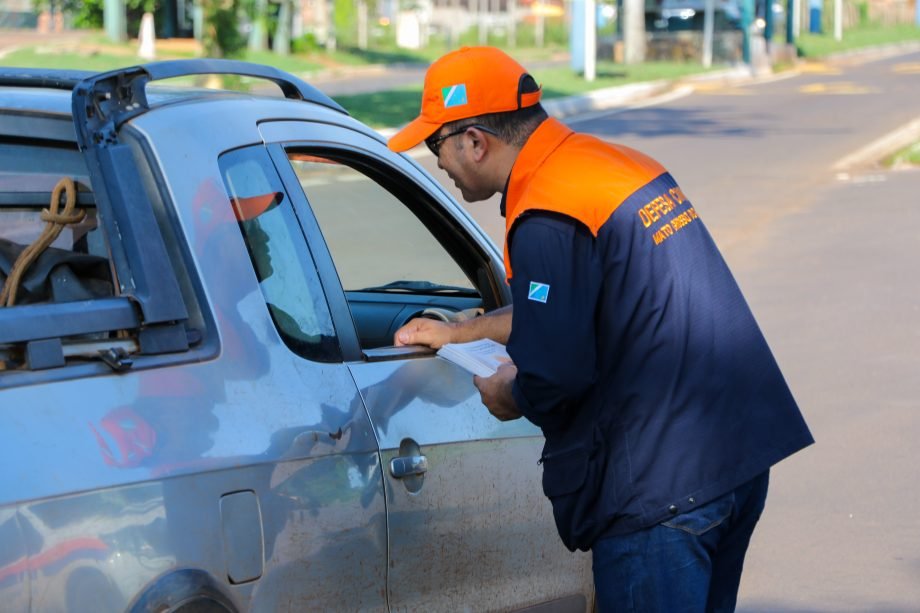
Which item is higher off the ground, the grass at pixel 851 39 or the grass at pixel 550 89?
the grass at pixel 851 39

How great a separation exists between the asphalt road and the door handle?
2.37 metres

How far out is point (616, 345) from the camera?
107 inches

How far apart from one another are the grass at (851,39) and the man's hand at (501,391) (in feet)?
166

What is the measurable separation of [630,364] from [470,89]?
655 mm

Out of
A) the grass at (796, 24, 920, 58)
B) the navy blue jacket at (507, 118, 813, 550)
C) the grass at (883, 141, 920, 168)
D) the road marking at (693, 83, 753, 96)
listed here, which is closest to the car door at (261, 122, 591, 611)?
the navy blue jacket at (507, 118, 813, 550)

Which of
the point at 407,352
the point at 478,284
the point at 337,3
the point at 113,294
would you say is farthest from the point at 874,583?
the point at 337,3

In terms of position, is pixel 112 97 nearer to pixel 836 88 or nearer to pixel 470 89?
pixel 470 89

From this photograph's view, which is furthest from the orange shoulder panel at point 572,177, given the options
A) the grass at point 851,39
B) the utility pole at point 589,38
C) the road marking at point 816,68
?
the grass at point 851,39

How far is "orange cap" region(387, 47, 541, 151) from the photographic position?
2.79m

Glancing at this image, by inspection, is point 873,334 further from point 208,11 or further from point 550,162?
point 208,11

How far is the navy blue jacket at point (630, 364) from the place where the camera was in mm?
2633

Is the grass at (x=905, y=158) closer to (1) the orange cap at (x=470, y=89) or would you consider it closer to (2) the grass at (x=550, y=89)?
(2) the grass at (x=550, y=89)

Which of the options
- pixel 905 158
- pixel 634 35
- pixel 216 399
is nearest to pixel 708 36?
pixel 634 35

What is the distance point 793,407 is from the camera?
2971mm
